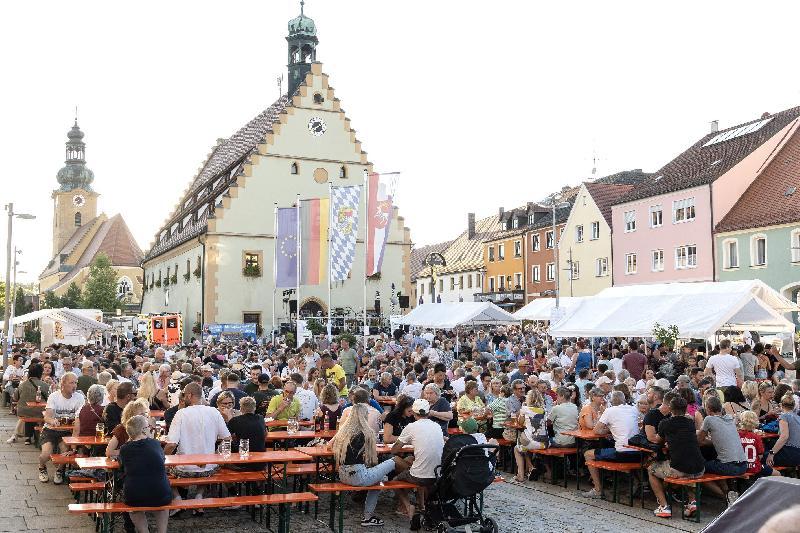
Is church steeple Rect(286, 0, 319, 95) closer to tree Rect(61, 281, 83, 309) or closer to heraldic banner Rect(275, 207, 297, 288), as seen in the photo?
heraldic banner Rect(275, 207, 297, 288)

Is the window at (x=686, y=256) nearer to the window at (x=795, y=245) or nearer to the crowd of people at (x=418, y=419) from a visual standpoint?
the window at (x=795, y=245)

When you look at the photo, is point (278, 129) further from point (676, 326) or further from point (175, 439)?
point (175, 439)

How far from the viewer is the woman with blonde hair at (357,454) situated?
9258 mm

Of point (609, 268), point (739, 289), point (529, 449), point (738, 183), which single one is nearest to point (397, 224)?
point (609, 268)

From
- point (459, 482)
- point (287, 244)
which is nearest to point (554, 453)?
point (459, 482)

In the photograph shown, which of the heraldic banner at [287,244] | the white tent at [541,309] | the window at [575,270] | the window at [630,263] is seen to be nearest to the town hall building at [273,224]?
the white tent at [541,309]

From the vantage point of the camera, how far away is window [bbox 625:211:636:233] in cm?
4750

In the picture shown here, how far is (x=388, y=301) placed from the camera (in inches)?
1909

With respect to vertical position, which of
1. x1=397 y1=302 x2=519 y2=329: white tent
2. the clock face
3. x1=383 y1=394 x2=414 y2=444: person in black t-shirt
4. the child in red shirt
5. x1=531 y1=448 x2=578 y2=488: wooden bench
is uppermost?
the clock face

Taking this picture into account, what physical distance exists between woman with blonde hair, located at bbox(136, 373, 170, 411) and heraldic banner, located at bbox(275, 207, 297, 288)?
60.5 ft

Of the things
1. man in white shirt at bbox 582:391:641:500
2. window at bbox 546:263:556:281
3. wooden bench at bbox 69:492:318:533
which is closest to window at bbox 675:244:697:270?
window at bbox 546:263:556:281

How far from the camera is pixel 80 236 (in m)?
106

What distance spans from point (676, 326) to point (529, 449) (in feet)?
29.1

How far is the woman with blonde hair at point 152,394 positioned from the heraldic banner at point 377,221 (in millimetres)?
14759
